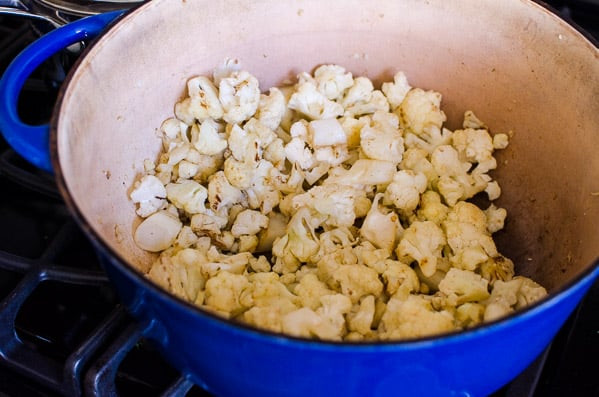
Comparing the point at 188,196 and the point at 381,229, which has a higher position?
the point at 381,229

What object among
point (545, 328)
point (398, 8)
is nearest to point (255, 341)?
point (545, 328)

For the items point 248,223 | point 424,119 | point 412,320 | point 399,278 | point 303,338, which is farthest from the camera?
point 424,119

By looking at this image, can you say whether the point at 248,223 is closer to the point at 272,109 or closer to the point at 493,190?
the point at 272,109

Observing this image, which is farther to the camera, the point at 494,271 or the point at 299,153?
the point at 299,153

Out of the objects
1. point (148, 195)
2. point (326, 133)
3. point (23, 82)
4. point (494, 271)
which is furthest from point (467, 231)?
point (23, 82)

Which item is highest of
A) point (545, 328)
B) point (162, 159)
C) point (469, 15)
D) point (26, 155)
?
point (469, 15)

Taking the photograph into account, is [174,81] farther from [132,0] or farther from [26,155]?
[26,155]

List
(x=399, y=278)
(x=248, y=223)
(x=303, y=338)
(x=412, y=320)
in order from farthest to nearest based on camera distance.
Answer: (x=248, y=223) → (x=399, y=278) → (x=412, y=320) → (x=303, y=338)
